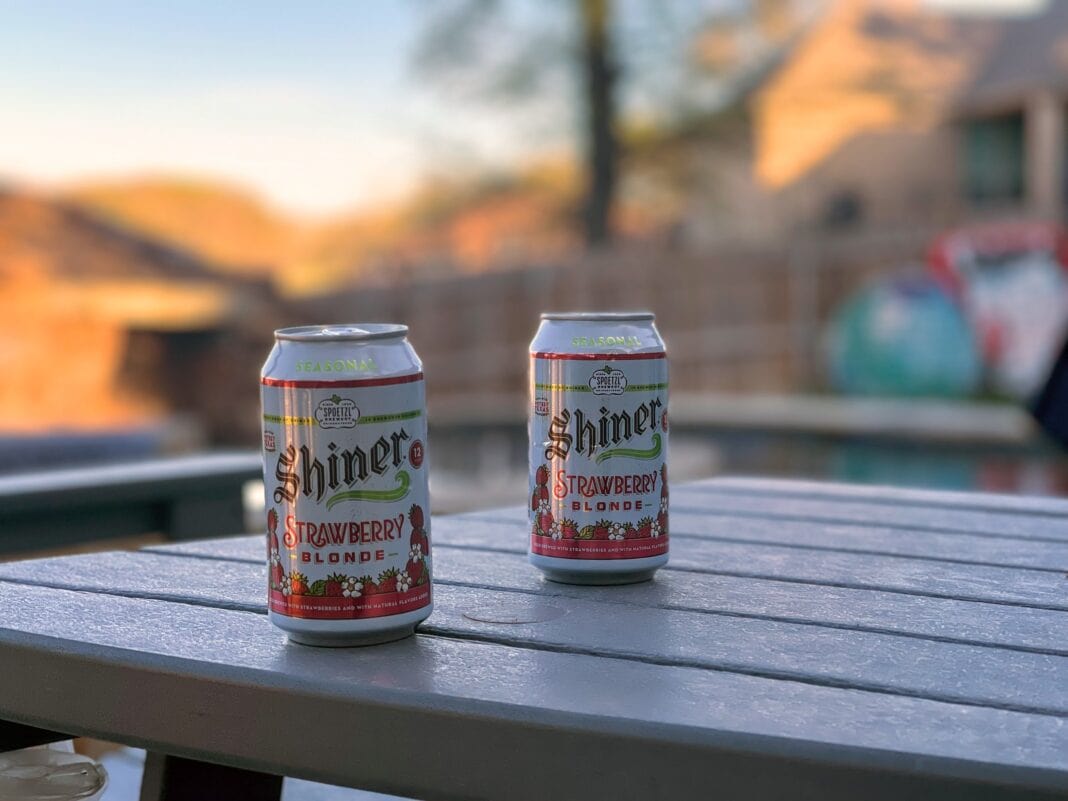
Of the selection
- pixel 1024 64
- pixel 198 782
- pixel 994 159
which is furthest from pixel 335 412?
pixel 994 159

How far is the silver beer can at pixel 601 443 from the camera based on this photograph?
125 cm

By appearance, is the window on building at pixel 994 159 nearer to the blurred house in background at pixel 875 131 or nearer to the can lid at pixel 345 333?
the blurred house in background at pixel 875 131

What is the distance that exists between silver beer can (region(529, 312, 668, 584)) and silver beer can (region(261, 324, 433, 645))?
0.75ft

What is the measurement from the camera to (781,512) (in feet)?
5.69

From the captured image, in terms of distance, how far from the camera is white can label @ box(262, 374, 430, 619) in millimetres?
1029

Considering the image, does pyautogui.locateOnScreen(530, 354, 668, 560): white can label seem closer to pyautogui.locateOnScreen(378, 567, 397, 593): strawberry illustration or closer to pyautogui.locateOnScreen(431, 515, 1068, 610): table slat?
pyautogui.locateOnScreen(431, 515, 1068, 610): table slat

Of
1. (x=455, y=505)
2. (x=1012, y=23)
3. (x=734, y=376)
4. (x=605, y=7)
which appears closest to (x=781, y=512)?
(x=455, y=505)

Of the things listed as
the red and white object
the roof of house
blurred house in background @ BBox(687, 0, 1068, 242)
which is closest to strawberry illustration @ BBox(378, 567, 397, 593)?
the red and white object

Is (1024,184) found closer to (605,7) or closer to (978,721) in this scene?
(605,7)

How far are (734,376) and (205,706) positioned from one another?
12756 mm

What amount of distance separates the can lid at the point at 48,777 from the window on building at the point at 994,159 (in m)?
16.4

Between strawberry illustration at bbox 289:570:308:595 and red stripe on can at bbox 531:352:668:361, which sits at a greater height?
red stripe on can at bbox 531:352:668:361

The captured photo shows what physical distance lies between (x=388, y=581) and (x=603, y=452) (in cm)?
29

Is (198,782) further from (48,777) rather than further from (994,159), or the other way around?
(994,159)
